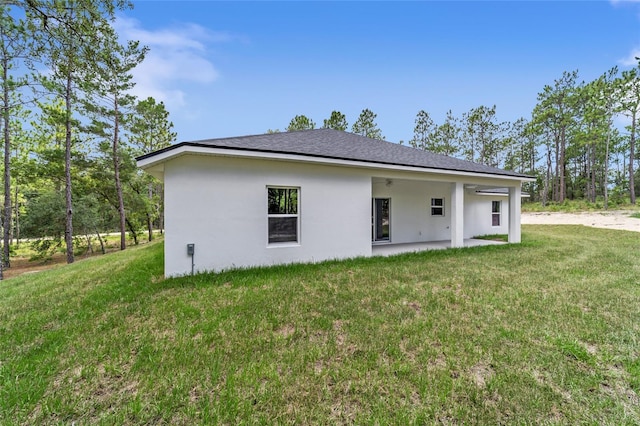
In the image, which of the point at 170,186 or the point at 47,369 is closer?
the point at 47,369

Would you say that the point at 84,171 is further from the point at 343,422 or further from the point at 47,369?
the point at 343,422

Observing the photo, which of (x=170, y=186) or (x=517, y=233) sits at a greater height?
(x=170, y=186)

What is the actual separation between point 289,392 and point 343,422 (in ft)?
1.87

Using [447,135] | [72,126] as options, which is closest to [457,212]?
[72,126]

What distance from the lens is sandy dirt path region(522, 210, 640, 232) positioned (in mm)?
15802

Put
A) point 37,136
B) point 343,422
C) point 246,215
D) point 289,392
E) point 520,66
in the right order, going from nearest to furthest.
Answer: point 343,422, point 289,392, point 246,215, point 520,66, point 37,136

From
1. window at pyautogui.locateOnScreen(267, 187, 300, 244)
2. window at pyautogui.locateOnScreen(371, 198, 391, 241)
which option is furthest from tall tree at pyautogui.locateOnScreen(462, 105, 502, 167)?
window at pyautogui.locateOnScreen(267, 187, 300, 244)

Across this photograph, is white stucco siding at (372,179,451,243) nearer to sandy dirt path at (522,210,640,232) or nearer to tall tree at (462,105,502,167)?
sandy dirt path at (522,210,640,232)

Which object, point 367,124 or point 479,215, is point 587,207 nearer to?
point 479,215

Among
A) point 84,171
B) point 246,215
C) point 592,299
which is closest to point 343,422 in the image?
point 246,215

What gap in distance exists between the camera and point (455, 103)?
1259 inches

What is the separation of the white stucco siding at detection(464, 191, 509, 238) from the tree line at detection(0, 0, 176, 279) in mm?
14299

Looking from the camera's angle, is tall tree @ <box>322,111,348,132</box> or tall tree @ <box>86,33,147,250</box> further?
tall tree @ <box>322,111,348,132</box>

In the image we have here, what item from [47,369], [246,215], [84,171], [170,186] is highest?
[84,171]
